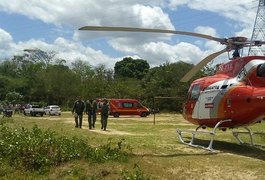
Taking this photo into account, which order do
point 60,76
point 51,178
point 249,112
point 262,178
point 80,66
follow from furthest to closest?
point 80,66
point 60,76
point 249,112
point 51,178
point 262,178

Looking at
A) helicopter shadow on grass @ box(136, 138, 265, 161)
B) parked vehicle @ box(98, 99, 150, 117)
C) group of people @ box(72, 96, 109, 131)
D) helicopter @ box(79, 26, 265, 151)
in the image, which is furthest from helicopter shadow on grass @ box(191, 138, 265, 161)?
parked vehicle @ box(98, 99, 150, 117)

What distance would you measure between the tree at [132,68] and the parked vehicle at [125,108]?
63.9m

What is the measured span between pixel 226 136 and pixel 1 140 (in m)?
12.3

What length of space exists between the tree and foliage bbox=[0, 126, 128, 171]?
103251mm

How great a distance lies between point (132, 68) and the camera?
120812 mm

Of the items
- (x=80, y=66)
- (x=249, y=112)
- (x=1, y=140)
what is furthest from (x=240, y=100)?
(x=80, y=66)

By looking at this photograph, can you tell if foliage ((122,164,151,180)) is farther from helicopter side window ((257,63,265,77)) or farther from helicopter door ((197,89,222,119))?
helicopter side window ((257,63,265,77))

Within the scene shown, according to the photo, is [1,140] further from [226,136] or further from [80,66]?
[80,66]

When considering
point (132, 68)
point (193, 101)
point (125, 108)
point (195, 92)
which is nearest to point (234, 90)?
point (195, 92)

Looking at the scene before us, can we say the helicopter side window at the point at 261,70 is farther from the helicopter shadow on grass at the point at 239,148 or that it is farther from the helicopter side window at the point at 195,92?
the helicopter side window at the point at 195,92

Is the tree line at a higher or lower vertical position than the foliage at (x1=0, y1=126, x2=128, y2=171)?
higher

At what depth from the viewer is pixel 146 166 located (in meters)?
13.5

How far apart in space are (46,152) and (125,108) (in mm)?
39083

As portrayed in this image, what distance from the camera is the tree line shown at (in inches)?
2830
